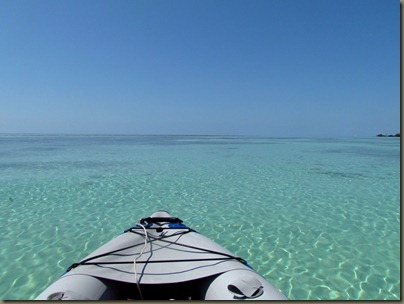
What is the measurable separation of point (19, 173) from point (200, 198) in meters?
9.25

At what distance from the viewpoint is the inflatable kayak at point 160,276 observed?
7.79 ft

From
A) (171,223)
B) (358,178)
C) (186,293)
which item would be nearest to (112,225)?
(171,223)

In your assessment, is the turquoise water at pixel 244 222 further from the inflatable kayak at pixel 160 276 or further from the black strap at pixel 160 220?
the inflatable kayak at pixel 160 276

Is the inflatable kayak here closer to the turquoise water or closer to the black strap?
the black strap

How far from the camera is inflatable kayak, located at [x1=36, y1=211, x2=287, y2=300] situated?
7.79ft

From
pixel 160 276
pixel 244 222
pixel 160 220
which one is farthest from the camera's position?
pixel 244 222

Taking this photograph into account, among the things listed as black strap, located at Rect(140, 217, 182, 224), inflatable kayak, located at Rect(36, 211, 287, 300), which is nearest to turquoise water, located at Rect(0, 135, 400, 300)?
black strap, located at Rect(140, 217, 182, 224)

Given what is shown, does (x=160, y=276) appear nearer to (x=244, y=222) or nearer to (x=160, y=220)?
(x=160, y=220)

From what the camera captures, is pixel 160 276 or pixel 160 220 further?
pixel 160 220

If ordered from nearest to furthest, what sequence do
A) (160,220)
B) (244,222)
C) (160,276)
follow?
1. (160,276)
2. (160,220)
3. (244,222)

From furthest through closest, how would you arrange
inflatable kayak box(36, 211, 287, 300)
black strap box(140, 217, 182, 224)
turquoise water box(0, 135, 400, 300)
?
black strap box(140, 217, 182, 224) < turquoise water box(0, 135, 400, 300) < inflatable kayak box(36, 211, 287, 300)

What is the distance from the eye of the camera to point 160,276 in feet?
8.93

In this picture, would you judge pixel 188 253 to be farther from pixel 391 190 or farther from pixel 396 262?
pixel 391 190

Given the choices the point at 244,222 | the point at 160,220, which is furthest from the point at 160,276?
the point at 244,222
